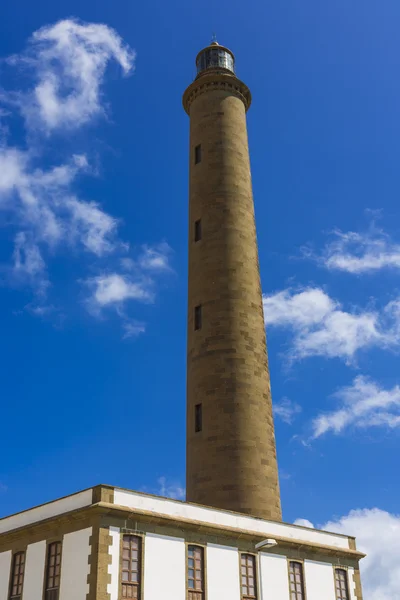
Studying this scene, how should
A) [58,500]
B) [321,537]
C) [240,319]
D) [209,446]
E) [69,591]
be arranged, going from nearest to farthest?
[69,591], [58,500], [321,537], [209,446], [240,319]

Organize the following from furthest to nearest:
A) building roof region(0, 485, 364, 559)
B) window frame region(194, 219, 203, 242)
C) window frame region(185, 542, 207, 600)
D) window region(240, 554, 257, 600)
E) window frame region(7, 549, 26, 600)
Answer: window frame region(194, 219, 203, 242)
window region(240, 554, 257, 600)
window frame region(7, 549, 26, 600)
window frame region(185, 542, 207, 600)
building roof region(0, 485, 364, 559)

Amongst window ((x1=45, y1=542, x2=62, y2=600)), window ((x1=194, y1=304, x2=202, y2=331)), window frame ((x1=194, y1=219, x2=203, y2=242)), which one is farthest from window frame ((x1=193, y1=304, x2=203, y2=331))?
window ((x1=45, y1=542, x2=62, y2=600))

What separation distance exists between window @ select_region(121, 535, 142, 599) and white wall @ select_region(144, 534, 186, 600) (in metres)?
0.25

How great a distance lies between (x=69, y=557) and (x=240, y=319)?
1453 cm

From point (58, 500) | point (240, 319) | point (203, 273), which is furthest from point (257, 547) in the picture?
point (203, 273)

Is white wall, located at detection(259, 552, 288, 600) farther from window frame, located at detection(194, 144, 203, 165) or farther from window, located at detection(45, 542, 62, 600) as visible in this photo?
window frame, located at detection(194, 144, 203, 165)

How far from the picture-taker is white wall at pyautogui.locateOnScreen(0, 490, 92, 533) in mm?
23453

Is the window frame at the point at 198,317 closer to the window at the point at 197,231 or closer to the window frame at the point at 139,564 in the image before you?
the window at the point at 197,231

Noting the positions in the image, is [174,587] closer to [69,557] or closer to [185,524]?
[185,524]

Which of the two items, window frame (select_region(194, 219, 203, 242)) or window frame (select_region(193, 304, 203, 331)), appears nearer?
window frame (select_region(193, 304, 203, 331))

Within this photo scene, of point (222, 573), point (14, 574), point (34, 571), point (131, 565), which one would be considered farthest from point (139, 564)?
point (14, 574)

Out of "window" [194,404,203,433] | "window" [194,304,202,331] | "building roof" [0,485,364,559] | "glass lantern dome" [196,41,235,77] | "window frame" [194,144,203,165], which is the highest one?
"glass lantern dome" [196,41,235,77]

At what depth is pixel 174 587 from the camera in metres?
23.8

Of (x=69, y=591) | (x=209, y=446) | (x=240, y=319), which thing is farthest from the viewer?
(x=240, y=319)
